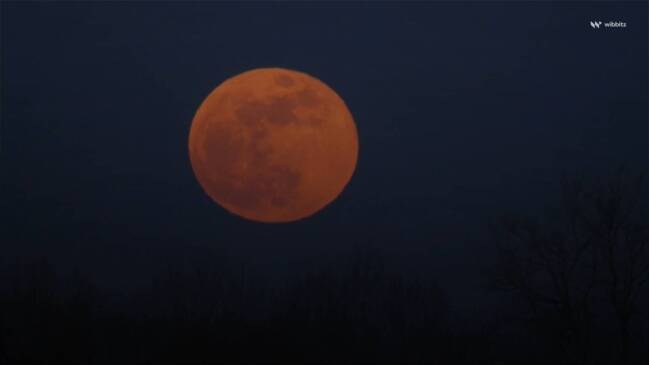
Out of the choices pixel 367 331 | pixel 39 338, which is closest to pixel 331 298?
pixel 367 331

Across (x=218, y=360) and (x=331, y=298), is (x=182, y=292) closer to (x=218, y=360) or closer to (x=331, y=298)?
(x=331, y=298)

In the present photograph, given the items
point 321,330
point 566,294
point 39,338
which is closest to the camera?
point 39,338

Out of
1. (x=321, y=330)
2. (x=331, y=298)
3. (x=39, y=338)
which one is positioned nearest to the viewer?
(x=39, y=338)

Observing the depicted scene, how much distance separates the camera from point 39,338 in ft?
83.4

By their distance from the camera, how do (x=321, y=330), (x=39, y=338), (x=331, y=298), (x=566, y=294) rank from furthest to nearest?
(x=331, y=298) → (x=321, y=330) → (x=566, y=294) → (x=39, y=338)

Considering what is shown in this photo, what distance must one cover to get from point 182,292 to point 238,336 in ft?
26.1

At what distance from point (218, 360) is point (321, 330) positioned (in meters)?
4.56

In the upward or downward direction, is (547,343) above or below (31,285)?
below

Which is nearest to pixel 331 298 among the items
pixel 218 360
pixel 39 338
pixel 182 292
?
pixel 182 292

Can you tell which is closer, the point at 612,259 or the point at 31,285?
the point at 612,259

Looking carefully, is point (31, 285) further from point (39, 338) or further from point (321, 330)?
point (321, 330)

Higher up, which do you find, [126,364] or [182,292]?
[182,292]

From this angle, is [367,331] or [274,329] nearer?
[274,329]

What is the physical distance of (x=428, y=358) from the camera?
2883 centimetres
